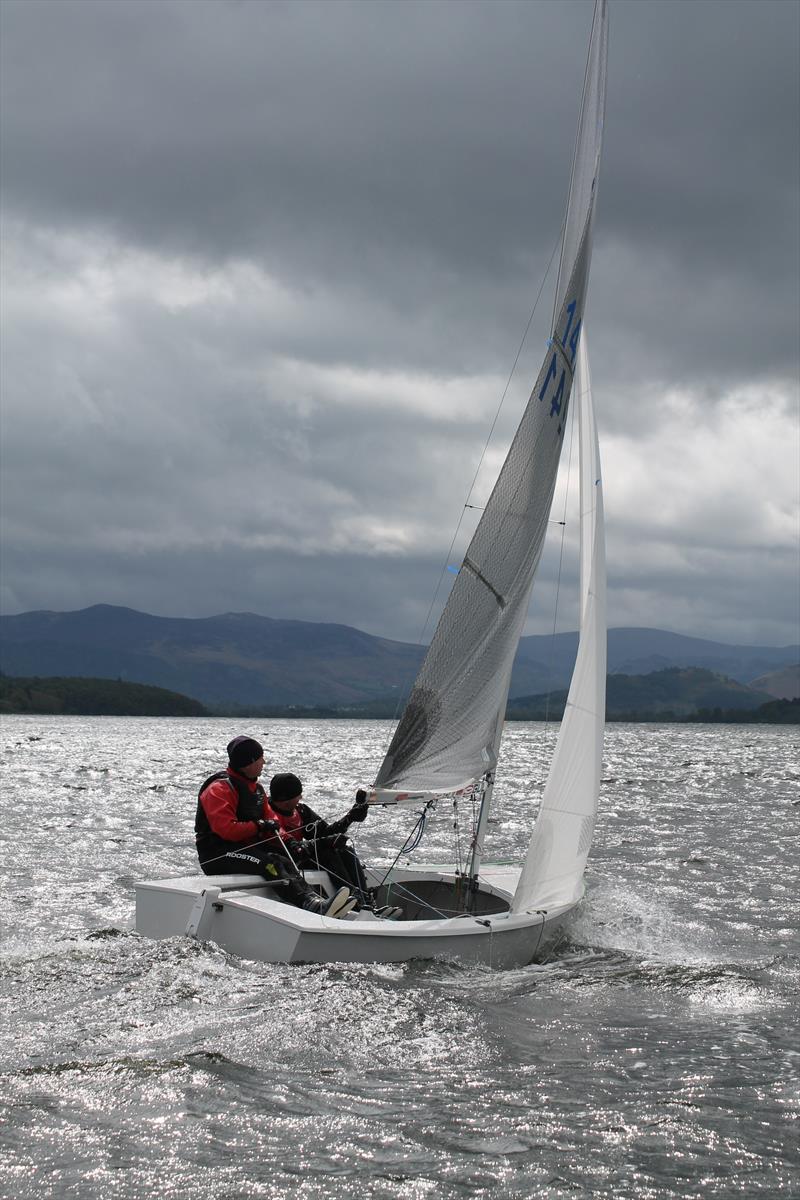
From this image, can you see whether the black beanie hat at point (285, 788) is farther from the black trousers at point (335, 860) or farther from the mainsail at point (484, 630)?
the mainsail at point (484, 630)

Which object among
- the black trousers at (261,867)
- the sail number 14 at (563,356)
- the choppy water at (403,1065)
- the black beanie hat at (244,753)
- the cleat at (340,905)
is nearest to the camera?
the choppy water at (403,1065)

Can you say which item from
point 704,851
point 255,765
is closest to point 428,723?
point 255,765

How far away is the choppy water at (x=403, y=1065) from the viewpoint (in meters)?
5.72

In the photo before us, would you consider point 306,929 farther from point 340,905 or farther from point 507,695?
point 507,695

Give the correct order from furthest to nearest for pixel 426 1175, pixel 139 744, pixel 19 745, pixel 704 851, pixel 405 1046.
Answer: pixel 139 744 < pixel 19 745 < pixel 704 851 < pixel 405 1046 < pixel 426 1175

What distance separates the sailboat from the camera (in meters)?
10.8

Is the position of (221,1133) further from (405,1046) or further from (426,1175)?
(405,1046)

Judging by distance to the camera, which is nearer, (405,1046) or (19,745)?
(405,1046)

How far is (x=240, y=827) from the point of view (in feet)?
36.9

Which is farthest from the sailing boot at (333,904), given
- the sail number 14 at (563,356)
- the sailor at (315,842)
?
the sail number 14 at (563,356)

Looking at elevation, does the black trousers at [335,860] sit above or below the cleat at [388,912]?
above

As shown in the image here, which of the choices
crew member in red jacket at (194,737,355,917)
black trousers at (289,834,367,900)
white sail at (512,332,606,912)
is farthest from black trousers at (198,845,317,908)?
white sail at (512,332,606,912)

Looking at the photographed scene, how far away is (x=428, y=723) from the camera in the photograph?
11.4 m

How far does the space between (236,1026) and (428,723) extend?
397cm
